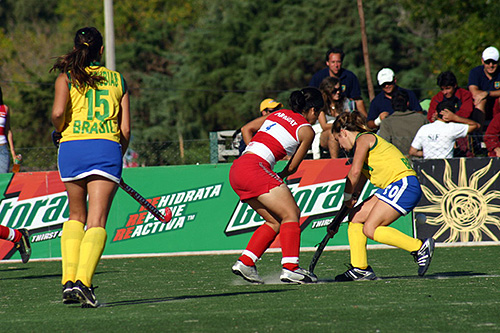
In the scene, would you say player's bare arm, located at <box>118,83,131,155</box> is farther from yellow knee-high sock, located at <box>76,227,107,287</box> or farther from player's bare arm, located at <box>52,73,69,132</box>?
yellow knee-high sock, located at <box>76,227,107,287</box>

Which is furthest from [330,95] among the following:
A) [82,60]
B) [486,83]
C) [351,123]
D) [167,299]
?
[82,60]

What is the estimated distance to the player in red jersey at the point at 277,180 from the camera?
6762 millimetres

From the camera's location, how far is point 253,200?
272 inches

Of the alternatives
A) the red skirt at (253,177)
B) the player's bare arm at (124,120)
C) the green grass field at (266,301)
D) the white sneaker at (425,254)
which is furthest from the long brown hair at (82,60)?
the white sneaker at (425,254)

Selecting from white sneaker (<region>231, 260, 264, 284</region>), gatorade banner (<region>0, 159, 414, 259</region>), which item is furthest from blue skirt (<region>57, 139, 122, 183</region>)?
gatorade banner (<region>0, 159, 414, 259</region>)

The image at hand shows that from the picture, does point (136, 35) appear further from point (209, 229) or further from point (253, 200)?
point (253, 200)

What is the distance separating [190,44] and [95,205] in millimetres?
45985

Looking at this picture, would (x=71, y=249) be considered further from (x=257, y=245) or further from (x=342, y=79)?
(x=342, y=79)

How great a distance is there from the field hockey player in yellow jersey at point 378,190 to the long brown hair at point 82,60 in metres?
2.50

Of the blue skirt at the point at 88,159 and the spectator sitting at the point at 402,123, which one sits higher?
the blue skirt at the point at 88,159

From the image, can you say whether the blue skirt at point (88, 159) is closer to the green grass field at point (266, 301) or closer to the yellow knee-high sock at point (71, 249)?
the yellow knee-high sock at point (71, 249)

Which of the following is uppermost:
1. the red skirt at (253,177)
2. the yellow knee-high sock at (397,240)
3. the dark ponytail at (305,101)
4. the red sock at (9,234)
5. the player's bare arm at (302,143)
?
the dark ponytail at (305,101)

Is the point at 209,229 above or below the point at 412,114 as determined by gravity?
below

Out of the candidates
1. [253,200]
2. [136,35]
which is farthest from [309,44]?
[253,200]
